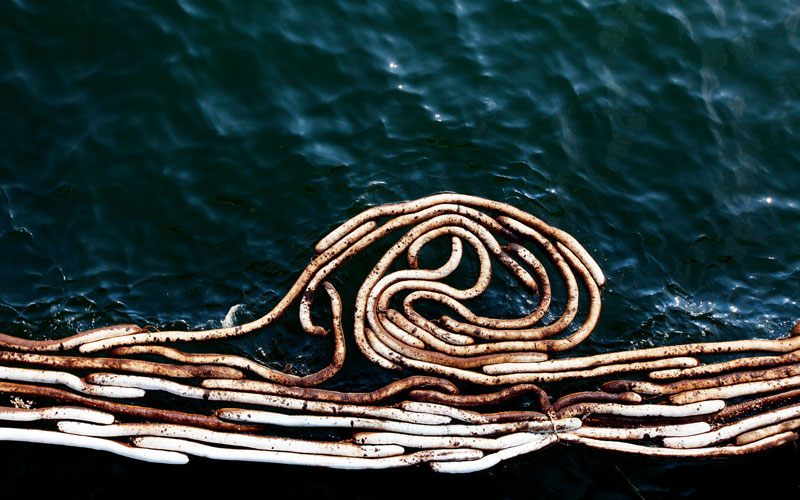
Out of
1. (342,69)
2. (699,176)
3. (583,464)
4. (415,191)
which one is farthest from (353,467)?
(699,176)

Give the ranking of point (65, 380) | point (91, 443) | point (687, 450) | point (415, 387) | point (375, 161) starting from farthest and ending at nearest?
point (375, 161) → point (415, 387) → point (687, 450) → point (65, 380) → point (91, 443)

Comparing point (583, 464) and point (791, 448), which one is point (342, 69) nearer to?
point (583, 464)

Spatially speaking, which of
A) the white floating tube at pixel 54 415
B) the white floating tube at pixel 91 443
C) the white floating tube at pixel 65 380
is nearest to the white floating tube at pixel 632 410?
the white floating tube at pixel 91 443

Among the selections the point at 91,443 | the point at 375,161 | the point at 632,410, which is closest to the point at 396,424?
the point at 632,410

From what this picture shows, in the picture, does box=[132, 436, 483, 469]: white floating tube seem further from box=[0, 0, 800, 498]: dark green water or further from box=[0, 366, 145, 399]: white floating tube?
box=[0, 366, 145, 399]: white floating tube

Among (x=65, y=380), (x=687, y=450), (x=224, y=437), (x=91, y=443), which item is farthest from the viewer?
(x=687, y=450)

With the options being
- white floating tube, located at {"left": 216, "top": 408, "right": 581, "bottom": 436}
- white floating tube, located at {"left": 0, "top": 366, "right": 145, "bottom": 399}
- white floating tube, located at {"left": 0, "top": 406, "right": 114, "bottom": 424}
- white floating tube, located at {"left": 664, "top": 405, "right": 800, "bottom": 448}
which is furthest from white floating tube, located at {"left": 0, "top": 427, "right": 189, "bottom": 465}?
white floating tube, located at {"left": 664, "top": 405, "right": 800, "bottom": 448}

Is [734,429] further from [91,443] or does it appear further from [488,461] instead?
[91,443]
